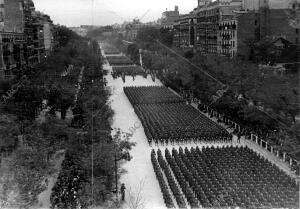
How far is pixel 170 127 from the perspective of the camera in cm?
3725

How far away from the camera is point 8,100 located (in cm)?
3819

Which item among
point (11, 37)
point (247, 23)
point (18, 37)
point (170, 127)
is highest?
point (247, 23)

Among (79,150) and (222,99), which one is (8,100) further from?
(222,99)

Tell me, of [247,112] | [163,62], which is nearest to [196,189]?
[247,112]

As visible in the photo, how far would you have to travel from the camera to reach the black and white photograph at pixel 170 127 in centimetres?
2233

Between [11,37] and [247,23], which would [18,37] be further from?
[247,23]

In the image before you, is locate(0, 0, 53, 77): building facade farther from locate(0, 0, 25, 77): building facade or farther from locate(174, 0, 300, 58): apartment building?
locate(174, 0, 300, 58): apartment building

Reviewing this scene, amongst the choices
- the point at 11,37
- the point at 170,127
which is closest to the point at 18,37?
the point at 11,37

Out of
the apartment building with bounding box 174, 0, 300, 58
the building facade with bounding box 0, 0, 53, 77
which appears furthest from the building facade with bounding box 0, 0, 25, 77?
the apartment building with bounding box 174, 0, 300, 58

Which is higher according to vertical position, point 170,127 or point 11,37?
point 11,37

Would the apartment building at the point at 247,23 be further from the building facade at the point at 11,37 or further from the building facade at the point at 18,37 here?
the building facade at the point at 11,37

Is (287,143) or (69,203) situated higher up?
(287,143)

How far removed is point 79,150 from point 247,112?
A: 1433cm

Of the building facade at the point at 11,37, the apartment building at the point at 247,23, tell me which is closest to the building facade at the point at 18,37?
the building facade at the point at 11,37
